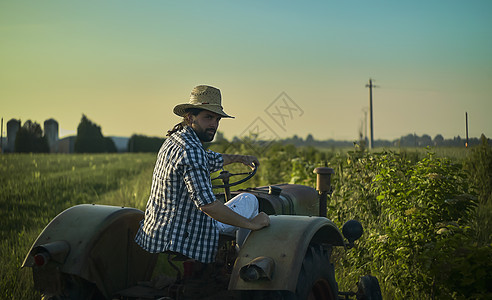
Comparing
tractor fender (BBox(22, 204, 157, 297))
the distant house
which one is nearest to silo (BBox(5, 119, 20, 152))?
tractor fender (BBox(22, 204, 157, 297))

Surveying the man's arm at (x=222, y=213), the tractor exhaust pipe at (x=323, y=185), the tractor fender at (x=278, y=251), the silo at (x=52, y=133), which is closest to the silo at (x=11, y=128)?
the silo at (x=52, y=133)

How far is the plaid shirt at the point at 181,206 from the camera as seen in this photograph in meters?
3.29

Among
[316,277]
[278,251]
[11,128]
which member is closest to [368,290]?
[316,277]

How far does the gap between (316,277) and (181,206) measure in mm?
1020

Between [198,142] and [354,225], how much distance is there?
1.68 m

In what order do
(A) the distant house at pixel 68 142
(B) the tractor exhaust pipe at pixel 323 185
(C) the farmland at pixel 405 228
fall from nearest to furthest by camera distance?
(C) the farmland at pixel 405 228, (B) the tractor exhaust pipe at pixel 323 185, (A) the distant house at pixel 68 142

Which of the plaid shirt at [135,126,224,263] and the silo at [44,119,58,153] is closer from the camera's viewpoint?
the plaid shirt at [135,126,224,263]

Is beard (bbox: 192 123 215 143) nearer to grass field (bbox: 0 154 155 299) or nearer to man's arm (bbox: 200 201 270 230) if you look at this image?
man's arm (bbox: 200 201 270 230)

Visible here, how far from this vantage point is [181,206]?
3.39 m

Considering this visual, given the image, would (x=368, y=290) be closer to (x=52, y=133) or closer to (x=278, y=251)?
(x=278, y=251)

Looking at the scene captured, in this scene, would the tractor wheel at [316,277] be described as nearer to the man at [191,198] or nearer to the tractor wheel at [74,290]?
the man at [191,198]

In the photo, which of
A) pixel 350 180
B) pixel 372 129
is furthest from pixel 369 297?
pixel 372 129

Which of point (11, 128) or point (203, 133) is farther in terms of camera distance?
point (11, 128)

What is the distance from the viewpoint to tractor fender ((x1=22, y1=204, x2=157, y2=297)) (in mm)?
3599
